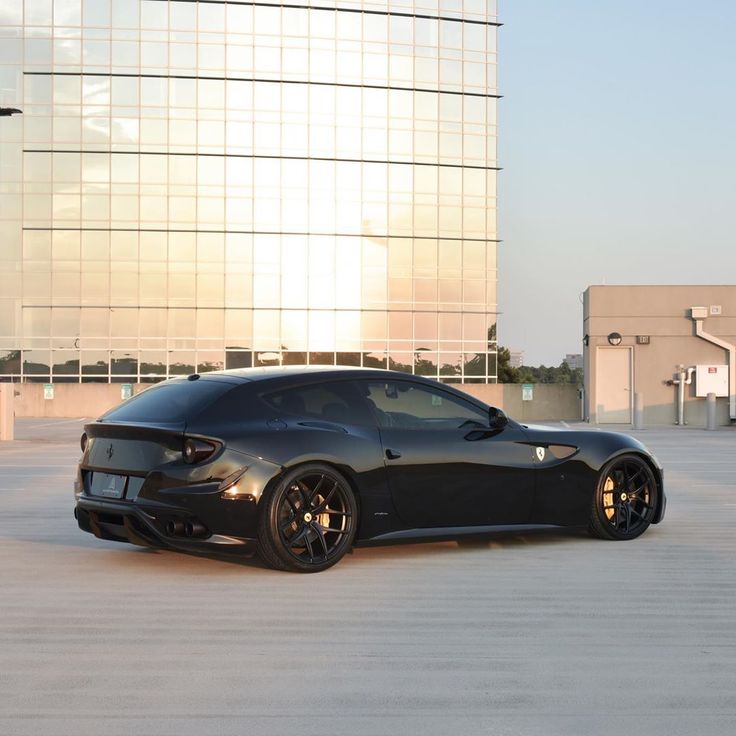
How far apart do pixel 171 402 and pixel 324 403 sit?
1.03m

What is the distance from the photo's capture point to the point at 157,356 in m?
52.6

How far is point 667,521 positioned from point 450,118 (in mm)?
44970

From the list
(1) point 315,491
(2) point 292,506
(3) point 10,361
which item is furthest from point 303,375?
(3) point 10,361

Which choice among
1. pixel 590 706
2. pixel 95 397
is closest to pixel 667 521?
pixel 590 706

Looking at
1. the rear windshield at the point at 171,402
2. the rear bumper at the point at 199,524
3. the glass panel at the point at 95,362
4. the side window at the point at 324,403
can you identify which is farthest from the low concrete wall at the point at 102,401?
the rear bumper at the point at 199,524

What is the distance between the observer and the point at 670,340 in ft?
130

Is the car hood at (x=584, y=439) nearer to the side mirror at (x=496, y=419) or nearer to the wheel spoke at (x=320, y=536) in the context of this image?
the side mirror at (x=496, y=419)

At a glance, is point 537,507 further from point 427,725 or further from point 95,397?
point 95,397

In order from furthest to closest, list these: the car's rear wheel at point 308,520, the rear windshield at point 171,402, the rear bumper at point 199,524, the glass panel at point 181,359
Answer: the glass panel at point 181,359 < the rear windshield at point 171,402 < the car's rear wheel at point 308,520 < the rear bumper at point 199,524

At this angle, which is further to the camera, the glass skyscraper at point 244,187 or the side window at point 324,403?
the glass skyscraper at point 244,187

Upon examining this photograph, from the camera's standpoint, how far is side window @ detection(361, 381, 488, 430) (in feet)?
29.0

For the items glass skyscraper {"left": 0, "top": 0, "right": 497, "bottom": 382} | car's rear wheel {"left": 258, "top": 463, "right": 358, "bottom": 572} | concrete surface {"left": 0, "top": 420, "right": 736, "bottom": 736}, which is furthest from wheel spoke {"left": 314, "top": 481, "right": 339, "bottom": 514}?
glass skyscraper {"left": 0, "top": 0, "right": 497, "bottom": 382}

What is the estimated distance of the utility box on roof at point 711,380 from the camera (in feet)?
129

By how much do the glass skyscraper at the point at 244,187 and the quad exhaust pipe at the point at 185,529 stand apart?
4521cm
